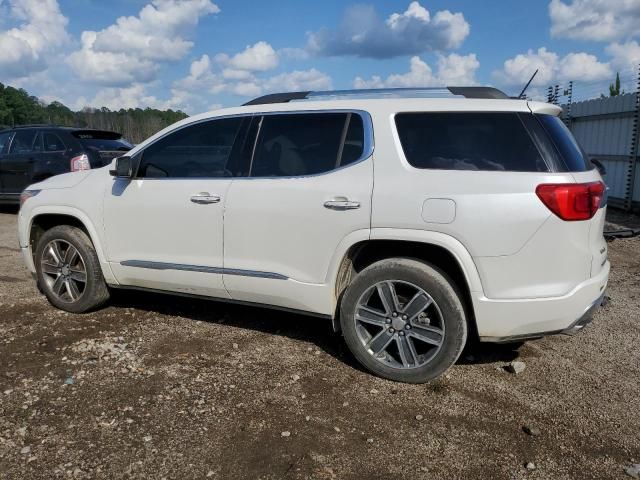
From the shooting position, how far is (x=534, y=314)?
→ 3.37m

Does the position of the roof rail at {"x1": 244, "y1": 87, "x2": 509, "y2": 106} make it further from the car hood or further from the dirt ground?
the dirt ground

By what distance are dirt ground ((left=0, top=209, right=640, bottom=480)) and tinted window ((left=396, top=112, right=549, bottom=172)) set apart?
1.46 meters

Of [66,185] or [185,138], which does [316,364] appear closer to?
[185,138]

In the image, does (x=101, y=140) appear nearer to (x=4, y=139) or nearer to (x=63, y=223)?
(x=4, y=139)

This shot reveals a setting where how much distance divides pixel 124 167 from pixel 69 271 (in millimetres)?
1231

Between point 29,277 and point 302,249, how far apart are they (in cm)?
408

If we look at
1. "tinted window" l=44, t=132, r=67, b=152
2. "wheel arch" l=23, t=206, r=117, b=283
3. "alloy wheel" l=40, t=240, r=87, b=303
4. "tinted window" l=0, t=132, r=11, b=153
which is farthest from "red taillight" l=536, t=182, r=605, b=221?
"tinted window" l=0, t=132, r=11, b=153

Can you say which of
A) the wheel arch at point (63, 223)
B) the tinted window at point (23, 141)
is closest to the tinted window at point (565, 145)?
the wheel arch at point (63, 223)

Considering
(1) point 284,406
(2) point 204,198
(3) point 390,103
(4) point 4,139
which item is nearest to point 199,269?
(2) point 204,198

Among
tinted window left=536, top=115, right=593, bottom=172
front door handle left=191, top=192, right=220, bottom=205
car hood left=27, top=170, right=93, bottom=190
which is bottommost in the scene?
front door handle left=191, top=192, right=220, bottom=205

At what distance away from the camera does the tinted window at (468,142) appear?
3361 mm

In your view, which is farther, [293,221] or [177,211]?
[177,211]

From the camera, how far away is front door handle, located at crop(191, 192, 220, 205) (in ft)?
13.5

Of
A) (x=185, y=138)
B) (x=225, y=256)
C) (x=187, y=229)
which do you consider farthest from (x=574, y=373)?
(x=185, y=138)
